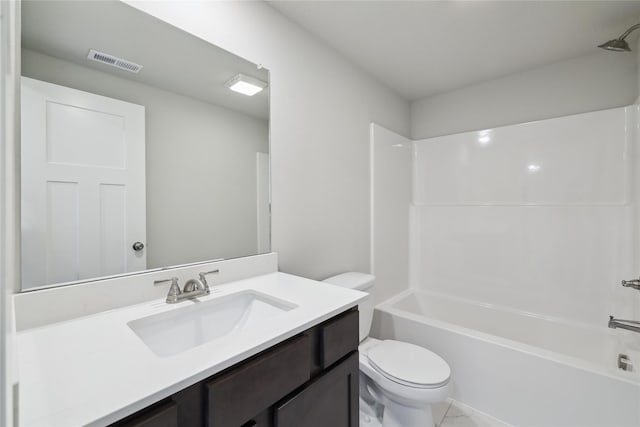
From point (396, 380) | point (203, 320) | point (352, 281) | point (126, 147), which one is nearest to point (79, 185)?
point (126, 147)

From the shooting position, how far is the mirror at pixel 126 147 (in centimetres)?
86

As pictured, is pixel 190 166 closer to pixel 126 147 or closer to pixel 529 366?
pixel 126 147

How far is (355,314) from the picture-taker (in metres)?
1.02

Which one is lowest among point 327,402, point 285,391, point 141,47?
point 327,402

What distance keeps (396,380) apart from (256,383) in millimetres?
972

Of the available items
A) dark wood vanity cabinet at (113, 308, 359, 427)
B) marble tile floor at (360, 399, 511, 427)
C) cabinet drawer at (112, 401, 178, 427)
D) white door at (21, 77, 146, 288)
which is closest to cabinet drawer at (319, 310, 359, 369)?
dark wood vanity cabinet at (113, 308, 359, 427)

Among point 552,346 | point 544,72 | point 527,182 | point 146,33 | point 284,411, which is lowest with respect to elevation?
point 552,346

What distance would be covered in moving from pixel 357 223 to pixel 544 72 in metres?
1.93

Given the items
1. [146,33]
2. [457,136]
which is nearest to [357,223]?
[457,136]

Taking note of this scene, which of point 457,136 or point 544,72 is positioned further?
point 457,136

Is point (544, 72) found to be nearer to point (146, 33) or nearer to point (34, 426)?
point (146, 33)

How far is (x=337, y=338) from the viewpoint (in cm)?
93

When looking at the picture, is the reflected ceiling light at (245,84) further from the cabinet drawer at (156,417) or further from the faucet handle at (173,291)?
the cabinet drawer at (156,417)

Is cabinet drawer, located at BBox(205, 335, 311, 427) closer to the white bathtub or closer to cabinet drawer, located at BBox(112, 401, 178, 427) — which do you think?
cabinet drawer, located at BBox(112, 401, 178, 427)
